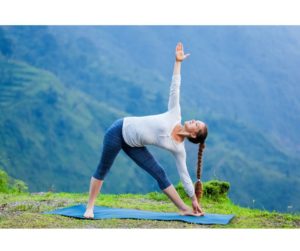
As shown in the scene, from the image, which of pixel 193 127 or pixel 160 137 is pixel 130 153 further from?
pixel 193 127

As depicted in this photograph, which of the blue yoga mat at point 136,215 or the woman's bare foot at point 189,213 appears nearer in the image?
the blue yoga mat at point 136,215

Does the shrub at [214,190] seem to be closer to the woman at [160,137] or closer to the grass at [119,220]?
the grass at [119,220]

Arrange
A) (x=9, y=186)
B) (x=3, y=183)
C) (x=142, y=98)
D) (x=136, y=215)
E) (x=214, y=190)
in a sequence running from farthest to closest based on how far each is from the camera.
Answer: (x=142, y=98), (x=9, y=186), (x=3, y=183), (x=214, y=190), (x=136, y=215)

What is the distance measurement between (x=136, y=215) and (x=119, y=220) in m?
0.31

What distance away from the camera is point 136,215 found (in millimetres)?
5914

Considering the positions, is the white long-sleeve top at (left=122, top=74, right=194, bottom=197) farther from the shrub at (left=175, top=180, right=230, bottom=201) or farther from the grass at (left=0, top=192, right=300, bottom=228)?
the shrub at (left=175, top=180, right=230, bottom=201)

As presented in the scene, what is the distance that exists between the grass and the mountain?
8.72 m

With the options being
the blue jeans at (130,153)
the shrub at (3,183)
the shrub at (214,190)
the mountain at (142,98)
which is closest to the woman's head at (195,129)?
the blue jeans at (130,153)

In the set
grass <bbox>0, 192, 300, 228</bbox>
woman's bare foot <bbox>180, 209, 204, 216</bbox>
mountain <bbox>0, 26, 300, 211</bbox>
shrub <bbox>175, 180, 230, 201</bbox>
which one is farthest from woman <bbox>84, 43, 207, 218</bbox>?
mountain <bbox>0, 26, 300, 211</bbox>

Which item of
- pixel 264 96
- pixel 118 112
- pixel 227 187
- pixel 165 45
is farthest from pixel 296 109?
pixel 227 187

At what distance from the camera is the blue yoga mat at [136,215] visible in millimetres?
5676

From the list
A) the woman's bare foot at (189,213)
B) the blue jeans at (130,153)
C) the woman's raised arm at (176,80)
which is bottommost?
the woman's bare foot at (189,213)

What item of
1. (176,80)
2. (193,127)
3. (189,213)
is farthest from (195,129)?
(189,213)

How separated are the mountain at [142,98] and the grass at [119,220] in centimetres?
872
